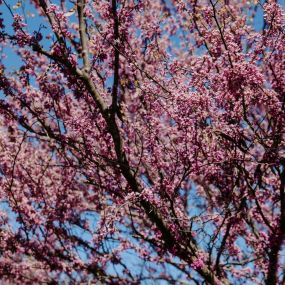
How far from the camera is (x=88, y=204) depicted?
10.2 m

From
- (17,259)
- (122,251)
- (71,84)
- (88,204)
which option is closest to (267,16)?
(71,84)

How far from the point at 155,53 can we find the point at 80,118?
1.65m

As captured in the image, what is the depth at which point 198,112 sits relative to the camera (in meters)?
5.34

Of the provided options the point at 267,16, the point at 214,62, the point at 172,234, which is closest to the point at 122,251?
the point at 172,234

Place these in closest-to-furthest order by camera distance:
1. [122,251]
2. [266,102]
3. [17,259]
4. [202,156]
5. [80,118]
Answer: [266,102], [202,156], [80,118], [122,251], [17,259]

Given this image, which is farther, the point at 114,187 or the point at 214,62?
the point at 114,187

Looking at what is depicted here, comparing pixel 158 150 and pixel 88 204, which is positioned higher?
pixel 88 204

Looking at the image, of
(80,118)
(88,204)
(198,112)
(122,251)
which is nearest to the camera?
(198,112)

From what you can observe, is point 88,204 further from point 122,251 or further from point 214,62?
point 214,62

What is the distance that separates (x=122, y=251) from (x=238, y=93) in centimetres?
441

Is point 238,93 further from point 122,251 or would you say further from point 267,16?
point 122,251

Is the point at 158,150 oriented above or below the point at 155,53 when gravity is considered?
below

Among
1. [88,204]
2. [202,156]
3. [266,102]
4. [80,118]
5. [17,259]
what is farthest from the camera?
[17,259]

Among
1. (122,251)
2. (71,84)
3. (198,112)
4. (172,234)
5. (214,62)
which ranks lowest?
(172,234)
